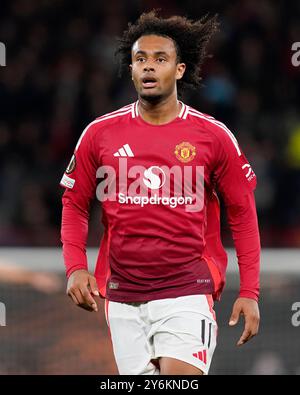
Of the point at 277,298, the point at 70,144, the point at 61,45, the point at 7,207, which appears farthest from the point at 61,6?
the point at 277,298

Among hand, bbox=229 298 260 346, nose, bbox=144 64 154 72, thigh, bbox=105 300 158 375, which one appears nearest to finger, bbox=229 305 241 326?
hand, bbox=229 298 260 346

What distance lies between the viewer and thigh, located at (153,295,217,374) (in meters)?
4.22

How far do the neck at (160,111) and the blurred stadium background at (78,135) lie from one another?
7.83ft

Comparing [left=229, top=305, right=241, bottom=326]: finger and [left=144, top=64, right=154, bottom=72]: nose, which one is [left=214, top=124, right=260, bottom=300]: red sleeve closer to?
[left=229, top=305, right=241, bottom=326]: finger

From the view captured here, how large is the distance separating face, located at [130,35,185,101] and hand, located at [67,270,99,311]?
2.63 ft

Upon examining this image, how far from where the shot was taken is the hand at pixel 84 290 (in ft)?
13.9

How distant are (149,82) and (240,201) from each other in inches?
25.0

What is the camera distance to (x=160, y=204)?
4.35 meters

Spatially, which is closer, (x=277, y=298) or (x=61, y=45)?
(x=277, y=298)

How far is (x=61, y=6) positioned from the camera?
10.5 metres

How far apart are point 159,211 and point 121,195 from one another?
0.18 metres

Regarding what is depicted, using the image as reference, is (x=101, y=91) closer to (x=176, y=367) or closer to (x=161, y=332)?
(x=161, y=332)

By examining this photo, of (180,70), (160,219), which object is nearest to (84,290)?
(160,219)

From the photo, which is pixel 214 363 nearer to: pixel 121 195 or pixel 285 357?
pixel 285 357
